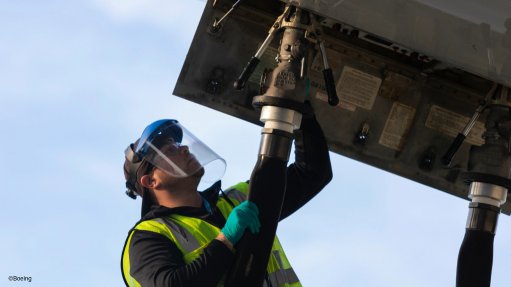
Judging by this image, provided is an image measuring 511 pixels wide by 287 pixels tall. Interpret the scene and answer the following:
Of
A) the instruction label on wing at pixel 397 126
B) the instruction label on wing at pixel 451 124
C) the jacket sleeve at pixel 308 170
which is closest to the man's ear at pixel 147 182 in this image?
the jacket sleeve at pixel 308 170

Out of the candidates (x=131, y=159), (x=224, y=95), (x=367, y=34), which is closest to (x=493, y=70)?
(x=367, y=34)

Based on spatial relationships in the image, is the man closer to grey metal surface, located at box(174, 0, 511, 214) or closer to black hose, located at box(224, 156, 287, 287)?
black hose, located at box(224, 156, 287, 287)

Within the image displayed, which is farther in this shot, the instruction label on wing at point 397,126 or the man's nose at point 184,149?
the instruction label on wing at point 397,126

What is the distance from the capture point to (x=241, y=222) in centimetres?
962

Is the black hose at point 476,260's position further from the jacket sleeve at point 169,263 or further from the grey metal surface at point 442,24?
the jacket sleeve at point 169,263

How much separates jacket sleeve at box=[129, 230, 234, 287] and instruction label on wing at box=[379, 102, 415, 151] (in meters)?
2.29

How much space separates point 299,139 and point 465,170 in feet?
5.56

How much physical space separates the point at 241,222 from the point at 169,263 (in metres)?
Result: 0.60

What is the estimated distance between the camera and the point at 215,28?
10789 millimetres

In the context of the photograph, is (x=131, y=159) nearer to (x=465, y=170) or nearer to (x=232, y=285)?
(x=232, y=285)

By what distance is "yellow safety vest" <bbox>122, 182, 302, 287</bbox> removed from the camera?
1003cm

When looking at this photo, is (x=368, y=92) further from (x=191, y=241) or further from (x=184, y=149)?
(x=191, y=241)

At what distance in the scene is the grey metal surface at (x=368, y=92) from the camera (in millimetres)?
10898

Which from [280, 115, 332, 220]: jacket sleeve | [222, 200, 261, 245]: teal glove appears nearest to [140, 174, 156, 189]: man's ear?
[280, 115, 332, 220]: jacket sleeve
